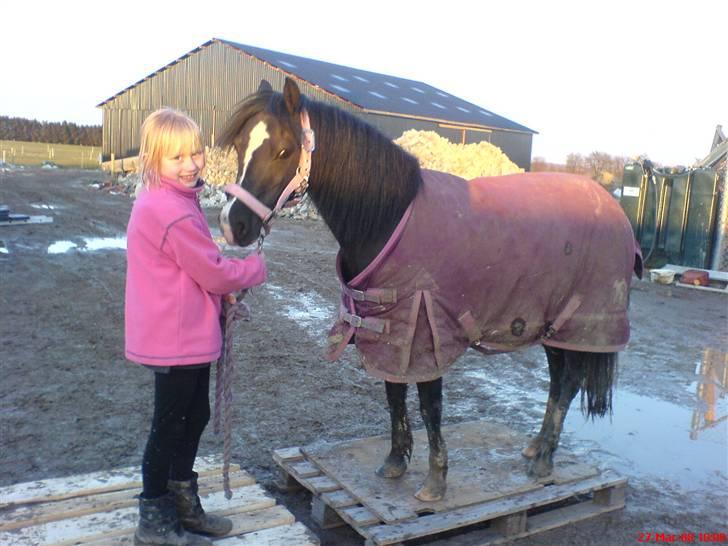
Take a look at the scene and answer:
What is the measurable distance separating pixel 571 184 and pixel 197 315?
209 centimetres

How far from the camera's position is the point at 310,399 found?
178 inches

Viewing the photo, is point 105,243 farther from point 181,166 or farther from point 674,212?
point 674,212

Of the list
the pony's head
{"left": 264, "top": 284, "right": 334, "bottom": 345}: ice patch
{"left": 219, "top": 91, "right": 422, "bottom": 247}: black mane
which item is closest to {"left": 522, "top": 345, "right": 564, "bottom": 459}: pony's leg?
{"left": 219, "top": 91, "right": 422, "bottom": 247}: black mane

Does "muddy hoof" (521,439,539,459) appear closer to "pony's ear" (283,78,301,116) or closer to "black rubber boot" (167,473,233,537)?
"black rubber boot" (167,473,233,537)

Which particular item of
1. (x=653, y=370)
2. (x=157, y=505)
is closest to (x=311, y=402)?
(x=157, y=505)

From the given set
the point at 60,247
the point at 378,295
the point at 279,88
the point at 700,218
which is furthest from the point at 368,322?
the point at 279,88

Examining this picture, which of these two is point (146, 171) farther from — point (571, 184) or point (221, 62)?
point (221, 62)

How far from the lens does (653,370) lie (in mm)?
5469

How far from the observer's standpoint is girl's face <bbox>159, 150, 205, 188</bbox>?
223 cm

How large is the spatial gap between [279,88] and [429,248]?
20098 mm

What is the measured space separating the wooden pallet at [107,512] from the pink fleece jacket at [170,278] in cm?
77

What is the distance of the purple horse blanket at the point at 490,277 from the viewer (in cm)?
272

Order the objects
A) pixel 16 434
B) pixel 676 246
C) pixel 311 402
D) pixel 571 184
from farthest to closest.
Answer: pixel 676 246
pixel 311 402
pixel 16 434
pixel 571 184

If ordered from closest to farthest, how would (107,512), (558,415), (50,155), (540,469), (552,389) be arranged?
(107,512) → (540,469) → (558,415) → (552,389) → (50,155)
